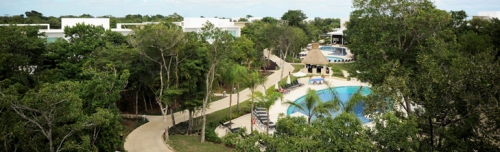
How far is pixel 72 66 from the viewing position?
21.2 m

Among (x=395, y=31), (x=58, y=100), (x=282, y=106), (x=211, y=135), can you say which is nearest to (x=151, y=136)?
(x=211, y=135)

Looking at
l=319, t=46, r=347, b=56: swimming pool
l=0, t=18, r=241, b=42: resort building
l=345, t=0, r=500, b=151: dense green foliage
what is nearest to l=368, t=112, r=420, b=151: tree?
l=345, t=0, r=500, b=151: dense green foliage

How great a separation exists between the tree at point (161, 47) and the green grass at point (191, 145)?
2.36ft

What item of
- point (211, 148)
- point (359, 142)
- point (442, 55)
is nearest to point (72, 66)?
point (211, 148)

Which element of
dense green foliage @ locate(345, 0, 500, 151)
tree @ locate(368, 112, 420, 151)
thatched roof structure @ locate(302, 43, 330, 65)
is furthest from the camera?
thatched roof structure @ locate(302, 43, 330, 65)

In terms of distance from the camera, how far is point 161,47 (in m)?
18.2

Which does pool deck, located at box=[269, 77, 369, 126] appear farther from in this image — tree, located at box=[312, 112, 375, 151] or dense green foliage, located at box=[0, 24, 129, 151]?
tree, located at box=[312, 112, 375, 151]

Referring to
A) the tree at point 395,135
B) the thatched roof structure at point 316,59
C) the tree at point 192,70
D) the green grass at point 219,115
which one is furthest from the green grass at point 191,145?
the thatched roof structure at point 316,59

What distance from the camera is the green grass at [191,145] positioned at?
1783 centimetres

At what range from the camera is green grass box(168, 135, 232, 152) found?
58.5 ft

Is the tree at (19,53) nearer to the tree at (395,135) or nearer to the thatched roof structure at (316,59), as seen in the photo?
the tree at (395,135)

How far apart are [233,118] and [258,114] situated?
5.62 feet

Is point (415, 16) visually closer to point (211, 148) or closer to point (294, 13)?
point (211, 148)

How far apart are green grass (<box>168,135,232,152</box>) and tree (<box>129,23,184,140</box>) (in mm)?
719
